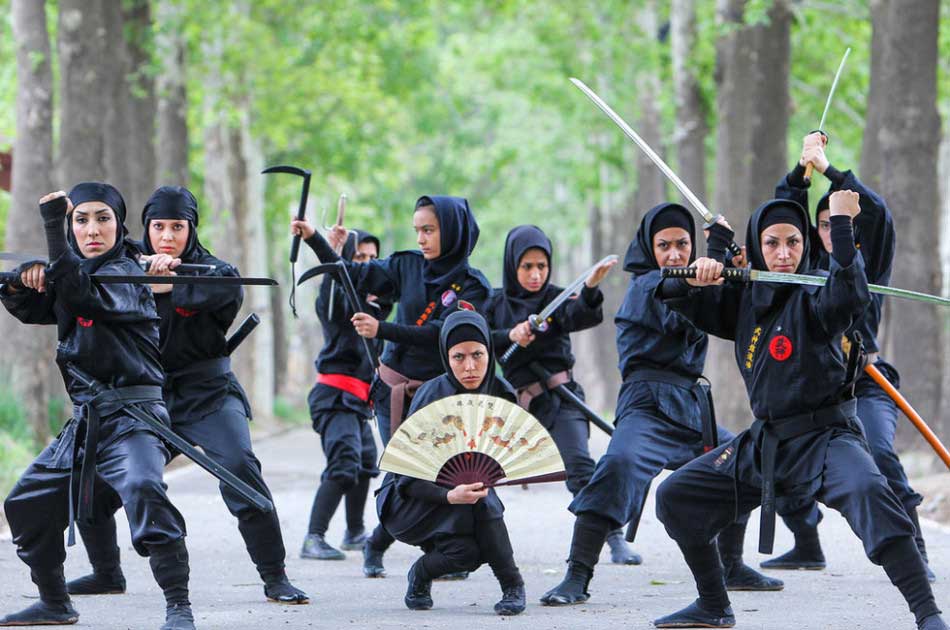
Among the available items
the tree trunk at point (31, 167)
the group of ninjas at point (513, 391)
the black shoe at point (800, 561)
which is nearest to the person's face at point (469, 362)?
the group of ninjas at point (513, 391)

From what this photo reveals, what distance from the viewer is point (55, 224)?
23.0ft

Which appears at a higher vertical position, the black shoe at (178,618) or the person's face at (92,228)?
the person's face at (92,228)

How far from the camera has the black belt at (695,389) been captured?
30.0 ft

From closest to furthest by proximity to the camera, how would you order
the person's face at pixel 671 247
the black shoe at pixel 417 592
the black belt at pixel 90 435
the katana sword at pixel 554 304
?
the black belt at pixel 90 435, the black shoe at pixel 417 592, the person's face at pixel 671 247, the katana sword at pixel 554 304

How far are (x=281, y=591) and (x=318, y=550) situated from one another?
2276 mm

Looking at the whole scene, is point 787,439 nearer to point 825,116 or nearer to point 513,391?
point 825,116

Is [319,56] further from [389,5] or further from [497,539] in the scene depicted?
[497,539]

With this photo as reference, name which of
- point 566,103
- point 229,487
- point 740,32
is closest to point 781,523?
point 229,487

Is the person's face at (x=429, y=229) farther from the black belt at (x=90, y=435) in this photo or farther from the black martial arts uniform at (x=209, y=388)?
the black belt at (x=90, y=435)

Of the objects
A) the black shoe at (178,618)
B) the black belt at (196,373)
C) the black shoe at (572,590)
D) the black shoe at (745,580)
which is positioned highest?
the black belt at (196,373)

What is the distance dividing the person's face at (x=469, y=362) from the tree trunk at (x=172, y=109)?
15.8 meters

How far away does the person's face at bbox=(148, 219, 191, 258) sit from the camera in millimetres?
8297

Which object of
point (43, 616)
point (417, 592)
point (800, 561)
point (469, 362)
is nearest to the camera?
point (43, 616)

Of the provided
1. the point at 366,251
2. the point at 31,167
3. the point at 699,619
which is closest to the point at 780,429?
the point at 699,619
